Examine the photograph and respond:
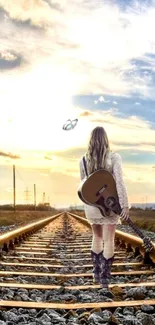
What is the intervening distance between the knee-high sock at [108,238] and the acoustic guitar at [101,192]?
159 millimetres

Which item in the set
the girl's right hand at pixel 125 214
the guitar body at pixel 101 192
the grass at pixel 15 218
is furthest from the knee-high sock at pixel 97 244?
the grass at pixel 15 218

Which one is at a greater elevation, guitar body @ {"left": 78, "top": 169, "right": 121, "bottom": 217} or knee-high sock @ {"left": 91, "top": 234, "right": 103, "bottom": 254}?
guitar body @ {"left": 78, "top": 169, "right": 121, "bottom": 217}

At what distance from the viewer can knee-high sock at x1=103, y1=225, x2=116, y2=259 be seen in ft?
16.2

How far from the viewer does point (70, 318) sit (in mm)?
3699

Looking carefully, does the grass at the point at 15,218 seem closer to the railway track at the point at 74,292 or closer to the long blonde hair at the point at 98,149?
the railway track at the point at 74,292

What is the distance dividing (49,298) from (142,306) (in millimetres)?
904

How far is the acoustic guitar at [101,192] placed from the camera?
4.78 meters

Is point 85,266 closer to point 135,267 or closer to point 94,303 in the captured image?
point 135,267

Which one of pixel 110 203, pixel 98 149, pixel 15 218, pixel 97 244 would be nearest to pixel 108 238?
pixel 97 244

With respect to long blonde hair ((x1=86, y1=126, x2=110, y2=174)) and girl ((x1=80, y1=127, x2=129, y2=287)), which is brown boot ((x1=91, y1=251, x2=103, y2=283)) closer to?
girl ((x1=80, y1=127, x2=129, y2=287))

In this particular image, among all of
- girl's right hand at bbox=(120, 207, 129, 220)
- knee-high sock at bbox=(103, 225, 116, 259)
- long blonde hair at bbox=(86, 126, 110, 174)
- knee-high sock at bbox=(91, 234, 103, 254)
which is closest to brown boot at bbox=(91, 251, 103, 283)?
knee-high sock at bbox=(91, 234, 103, 254)

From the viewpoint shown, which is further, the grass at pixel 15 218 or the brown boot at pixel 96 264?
the grass at pixel 15 218

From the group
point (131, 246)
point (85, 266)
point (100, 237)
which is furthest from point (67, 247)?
point (100, 237)

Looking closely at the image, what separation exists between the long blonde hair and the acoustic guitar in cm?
7
